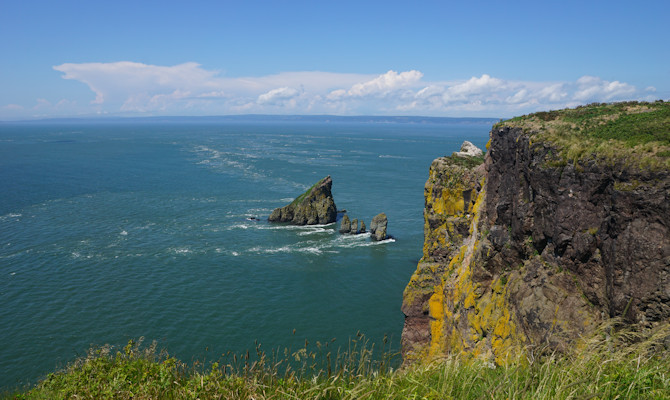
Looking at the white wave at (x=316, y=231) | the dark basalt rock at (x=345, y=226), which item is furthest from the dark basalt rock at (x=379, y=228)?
the white wave at (x=316, y=231)

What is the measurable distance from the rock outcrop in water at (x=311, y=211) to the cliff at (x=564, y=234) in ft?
169

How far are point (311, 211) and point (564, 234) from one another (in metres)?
63.3

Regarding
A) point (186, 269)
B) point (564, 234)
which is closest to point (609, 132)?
point (564, 234)

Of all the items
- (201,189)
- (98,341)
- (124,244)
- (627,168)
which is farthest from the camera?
(201,189)

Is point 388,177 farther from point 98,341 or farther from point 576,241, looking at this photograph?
point 576,241

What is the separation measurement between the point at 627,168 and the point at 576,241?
12.4ft

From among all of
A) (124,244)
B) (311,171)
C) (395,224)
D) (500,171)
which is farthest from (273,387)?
(311,171)

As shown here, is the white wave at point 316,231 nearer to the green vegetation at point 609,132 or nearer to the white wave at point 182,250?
the white wave at point 182,250

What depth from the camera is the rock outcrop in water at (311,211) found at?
78875mm

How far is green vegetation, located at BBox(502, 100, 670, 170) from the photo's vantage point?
15438mm

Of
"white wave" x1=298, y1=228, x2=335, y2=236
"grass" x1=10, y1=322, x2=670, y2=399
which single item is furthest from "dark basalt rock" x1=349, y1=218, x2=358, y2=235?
"grass" x1=10, y1=322, x2=670, y2=399

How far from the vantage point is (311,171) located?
134750 millimetres

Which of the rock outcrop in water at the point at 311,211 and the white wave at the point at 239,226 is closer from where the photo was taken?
the white wave at the point at 239,226

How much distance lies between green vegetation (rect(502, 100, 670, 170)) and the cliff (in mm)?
50
